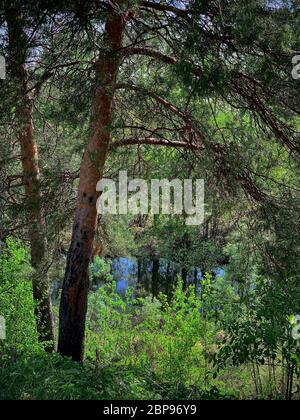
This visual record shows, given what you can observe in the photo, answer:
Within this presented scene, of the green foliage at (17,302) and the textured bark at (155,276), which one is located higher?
the textured bark at (155,276)

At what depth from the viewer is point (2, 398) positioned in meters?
4.14

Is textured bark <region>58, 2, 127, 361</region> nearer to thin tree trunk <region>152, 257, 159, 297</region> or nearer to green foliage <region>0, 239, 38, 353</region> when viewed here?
green foliage <region>0, 239, 38, 353</region>

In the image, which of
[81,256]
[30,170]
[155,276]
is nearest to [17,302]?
[81,256]

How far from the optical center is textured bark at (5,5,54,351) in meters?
4.97

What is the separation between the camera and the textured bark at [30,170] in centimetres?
497

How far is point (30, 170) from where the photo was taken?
8.41 metres

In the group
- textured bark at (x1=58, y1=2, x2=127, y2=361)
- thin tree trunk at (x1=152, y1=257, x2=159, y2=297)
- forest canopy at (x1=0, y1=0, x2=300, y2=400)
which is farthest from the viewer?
thin tree trunk at (x1=152, y1=257, x2=159, y2=297)

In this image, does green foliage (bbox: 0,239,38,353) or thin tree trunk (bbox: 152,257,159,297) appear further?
thin tree trunk (bbox: 152,257,159,297)

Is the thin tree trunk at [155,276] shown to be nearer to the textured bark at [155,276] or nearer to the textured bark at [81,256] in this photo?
the textured bark at [155,276]

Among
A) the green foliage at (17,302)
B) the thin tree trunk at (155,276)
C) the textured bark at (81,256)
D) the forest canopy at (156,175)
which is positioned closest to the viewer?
the forest canopy at (156,175)

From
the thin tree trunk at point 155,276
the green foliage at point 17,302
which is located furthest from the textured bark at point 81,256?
the thin tree trunk at point 155,276

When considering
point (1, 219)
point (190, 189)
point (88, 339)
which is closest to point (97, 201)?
point (190, 189)

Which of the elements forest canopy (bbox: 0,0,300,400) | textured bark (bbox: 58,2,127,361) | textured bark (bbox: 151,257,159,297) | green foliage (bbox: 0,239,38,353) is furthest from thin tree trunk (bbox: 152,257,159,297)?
textured bark (bbox: 58,2,127,361)

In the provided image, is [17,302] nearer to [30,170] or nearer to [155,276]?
[30,170]
